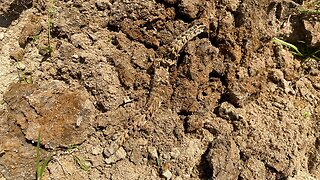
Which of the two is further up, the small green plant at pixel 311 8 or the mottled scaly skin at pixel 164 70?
the small green plant at pixel 311 8

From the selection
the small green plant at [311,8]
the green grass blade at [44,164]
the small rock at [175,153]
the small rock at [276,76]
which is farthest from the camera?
the small green plant at [311,8]

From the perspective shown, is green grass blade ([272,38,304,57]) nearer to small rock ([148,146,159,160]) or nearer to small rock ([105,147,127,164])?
small rock ([148,146,159,160])

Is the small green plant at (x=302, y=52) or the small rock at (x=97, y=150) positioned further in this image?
the small green plant at (x=302, y=52)

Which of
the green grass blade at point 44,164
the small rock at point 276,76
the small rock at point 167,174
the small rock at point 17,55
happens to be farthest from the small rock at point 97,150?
the small rock at point 276,76

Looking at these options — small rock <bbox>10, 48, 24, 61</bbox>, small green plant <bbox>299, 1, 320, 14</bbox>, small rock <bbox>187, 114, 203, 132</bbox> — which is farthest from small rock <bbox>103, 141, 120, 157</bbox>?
small green plant <bbox>299, 1, 320, 14</bbox>

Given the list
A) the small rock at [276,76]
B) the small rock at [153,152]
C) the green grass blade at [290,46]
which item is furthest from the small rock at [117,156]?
the green grass blade at [290,46]

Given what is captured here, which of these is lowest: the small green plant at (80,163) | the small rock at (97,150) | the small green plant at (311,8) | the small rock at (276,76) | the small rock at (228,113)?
the small green plant at (80,163)

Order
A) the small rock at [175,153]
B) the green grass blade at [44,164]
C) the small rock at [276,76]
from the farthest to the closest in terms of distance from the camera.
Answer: the small rock at [276,76] < the small rock at [175,153] < the green grass blade at [44,164]

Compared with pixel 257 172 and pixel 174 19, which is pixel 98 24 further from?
pixel 257 172

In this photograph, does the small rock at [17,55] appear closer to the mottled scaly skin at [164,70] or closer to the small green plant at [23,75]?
the small green plant at [23,75]
